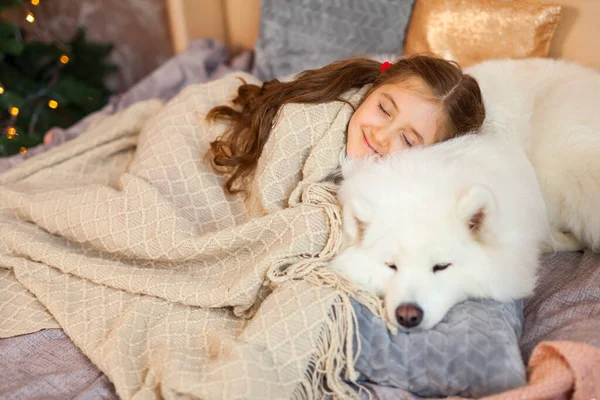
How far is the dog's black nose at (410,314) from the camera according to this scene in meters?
1.41

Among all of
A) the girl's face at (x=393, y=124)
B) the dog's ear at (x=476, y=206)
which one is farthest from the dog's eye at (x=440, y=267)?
the girl's face at (x=393, y=124)

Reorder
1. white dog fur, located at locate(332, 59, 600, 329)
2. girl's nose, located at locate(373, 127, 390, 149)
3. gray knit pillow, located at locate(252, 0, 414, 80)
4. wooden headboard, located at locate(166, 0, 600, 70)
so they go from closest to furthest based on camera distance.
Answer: white dog fur, located at locate(332, 59, 600, 329)
girl's nose, located at locate(373, 127, 390, 149)
gray knit pillow, located at locate(252, 0, 414, 80)
wooden headboard, located at locate(166, 0, 600, 70)

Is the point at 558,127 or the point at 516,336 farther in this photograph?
the point at 558,127

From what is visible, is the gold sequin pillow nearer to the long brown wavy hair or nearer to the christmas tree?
the long brown wavy hair

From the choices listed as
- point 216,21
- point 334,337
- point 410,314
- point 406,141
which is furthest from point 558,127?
point 216,21

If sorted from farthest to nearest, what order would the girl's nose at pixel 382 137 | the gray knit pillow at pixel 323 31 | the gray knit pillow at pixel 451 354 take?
the gray knit pillow at pixel 323 31 < the girl's nose at pixel 382 137 < the gray knit pillow at pixel 451 354

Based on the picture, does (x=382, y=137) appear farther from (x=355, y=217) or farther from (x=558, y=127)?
(x=558, y=127)

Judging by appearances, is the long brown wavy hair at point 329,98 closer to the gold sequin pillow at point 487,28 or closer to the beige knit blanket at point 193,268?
the beige knit blanket at point 193,268

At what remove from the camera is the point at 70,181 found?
2.25 meters

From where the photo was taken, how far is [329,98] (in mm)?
1941

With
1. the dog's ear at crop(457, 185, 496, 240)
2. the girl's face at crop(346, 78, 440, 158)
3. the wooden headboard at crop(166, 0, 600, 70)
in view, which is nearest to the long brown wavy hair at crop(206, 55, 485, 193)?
the girl's face at crop(346, 78, 440, 158)

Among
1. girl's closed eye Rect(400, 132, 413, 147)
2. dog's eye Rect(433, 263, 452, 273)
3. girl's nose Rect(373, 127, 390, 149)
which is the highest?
girl's nose Rect(373, 127, 390, 149)

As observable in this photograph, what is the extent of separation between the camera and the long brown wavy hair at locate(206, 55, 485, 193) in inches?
73.0

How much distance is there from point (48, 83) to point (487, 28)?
104 inches
